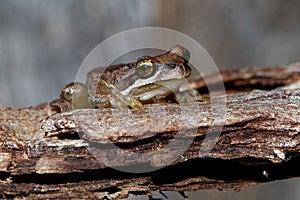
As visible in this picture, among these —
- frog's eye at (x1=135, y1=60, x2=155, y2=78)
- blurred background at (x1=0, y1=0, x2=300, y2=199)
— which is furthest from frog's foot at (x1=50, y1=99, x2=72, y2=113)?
blurred background at (x1=0, y1=0, x2=300, y2=199)

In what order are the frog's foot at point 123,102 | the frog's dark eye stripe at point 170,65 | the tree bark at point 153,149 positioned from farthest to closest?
1. the frog's dark eye stripe at point 170,65
2. the frog's foot at point 123,102
3. the tree bark at point 153,149

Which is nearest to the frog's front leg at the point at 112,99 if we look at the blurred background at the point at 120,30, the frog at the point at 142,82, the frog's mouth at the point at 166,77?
the frog at the point at 142,82

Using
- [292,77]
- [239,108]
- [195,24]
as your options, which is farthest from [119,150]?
[195,24]

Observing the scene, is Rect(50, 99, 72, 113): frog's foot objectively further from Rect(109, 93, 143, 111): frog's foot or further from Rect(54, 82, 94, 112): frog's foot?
Rect(109, 93, 143, 111): frog's foot

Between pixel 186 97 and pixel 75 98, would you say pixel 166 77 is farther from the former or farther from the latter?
pixel 75 98

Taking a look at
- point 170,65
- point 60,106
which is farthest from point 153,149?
point 60,106

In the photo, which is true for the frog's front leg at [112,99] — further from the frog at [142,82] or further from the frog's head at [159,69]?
the frog's head at [159,69]

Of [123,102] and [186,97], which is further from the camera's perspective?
[186,97]
